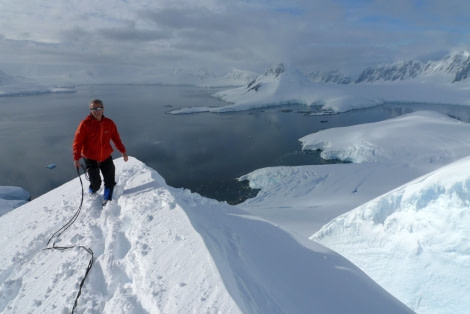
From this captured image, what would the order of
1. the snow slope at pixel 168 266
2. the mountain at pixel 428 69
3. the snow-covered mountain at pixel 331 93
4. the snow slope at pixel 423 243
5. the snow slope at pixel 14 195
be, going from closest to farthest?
the snow slope at pixel 168 266 → the snow slope at pixel 423 243 → the snow slope at pixel 14 195 → the snow-covered mountain at pixel 331 93 → the mountain at pixel 428 69

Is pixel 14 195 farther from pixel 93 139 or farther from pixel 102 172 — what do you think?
pixel 93 139

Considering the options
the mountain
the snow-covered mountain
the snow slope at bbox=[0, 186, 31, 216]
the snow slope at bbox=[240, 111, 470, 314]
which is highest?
the mountain

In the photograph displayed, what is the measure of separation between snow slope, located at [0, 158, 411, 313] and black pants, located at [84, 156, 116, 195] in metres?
0.45

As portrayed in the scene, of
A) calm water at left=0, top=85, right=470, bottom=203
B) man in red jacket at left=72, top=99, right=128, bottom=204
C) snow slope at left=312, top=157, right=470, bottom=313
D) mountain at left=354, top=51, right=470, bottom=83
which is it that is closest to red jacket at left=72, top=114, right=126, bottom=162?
man in red jacket at left=72, top=99, right=128, bottom=204

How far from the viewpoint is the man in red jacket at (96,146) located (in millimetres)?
4150

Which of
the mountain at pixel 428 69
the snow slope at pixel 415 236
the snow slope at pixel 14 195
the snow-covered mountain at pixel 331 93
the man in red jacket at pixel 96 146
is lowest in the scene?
the snow slope at pixel 14 195

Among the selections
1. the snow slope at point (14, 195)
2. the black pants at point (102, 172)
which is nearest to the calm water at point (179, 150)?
the snow slope at point (14, 195)

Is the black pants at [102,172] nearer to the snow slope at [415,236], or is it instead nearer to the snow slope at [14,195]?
the snow slope at [415,236]

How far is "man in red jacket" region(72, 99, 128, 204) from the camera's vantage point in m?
4.15

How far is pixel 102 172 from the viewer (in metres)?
4.45

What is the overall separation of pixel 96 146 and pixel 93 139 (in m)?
0.13

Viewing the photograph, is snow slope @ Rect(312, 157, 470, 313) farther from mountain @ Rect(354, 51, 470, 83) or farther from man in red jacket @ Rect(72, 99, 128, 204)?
mountain @ Rect(354, 51, 470, 83)

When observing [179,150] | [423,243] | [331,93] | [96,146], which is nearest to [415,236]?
[423,243]

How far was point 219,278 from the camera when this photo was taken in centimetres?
223
